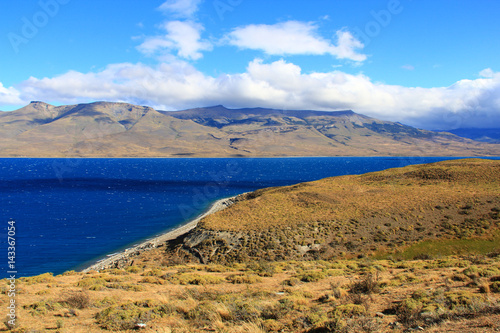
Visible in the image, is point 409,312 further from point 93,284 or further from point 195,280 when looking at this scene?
point 93,284

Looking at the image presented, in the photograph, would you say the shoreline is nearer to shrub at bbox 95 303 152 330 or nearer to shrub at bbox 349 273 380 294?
shrub at bbox 95 303 152 330

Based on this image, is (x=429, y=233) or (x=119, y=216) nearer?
(x=429, y=233)

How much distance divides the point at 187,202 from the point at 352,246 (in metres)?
47.3

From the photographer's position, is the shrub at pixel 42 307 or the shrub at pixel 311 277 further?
the shrub at pixel 311 277

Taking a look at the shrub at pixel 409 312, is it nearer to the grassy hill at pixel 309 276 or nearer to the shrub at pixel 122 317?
the grassy hill at pixel 309 276

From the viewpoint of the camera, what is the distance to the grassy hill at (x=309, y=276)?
1111cm

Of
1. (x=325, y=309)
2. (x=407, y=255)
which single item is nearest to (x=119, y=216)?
(x=407, y=255)

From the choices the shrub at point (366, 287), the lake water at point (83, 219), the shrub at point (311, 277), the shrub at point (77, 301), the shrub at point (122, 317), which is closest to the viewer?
the shrub at point (122, 317)

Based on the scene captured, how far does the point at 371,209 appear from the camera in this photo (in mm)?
41031

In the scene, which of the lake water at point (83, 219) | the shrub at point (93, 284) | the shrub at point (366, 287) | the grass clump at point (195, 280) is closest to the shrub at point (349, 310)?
the shrub at point (366, 287)

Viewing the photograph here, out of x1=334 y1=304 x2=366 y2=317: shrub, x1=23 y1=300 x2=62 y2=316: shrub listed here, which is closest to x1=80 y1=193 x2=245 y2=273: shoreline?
x1=23 y1=300 x2=62 y2=316: shrub

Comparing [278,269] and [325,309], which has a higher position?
[325,309]

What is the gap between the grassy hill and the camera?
11.1 m

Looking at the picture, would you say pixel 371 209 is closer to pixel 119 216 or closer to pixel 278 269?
pixel 278 269
